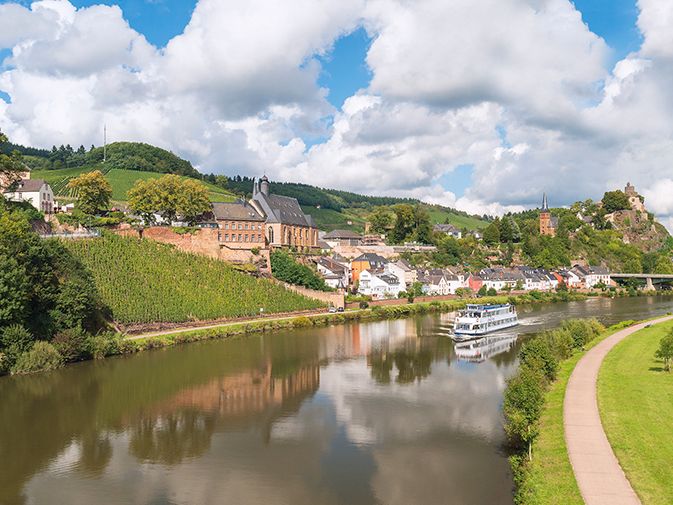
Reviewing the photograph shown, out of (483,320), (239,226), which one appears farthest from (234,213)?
(483,320)

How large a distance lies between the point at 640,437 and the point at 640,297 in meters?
84.1

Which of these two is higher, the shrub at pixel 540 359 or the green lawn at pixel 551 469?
the shrub at pixel 540 359

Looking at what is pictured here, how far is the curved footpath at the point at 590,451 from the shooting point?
13328 millimetres

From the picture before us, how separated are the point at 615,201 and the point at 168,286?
11469cm

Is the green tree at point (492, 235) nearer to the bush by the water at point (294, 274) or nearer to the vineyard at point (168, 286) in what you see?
the bush by the water at point (294, 274)

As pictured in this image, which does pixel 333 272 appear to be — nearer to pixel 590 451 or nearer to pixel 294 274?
pixel 294 274

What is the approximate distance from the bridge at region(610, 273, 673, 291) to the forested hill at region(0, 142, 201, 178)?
279 feet

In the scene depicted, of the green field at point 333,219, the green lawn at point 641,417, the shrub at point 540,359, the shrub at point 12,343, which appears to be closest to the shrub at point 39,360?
the shrub at point 12,343

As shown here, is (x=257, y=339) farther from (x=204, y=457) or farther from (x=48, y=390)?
(x=204, y=457)

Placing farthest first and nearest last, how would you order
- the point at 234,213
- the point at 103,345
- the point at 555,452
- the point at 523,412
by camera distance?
the point at 234,213, the point at 103,345, the point at 523,412, the point at 555,452

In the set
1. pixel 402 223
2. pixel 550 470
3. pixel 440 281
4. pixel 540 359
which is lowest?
pixel 550 470

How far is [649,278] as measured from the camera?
335 ft

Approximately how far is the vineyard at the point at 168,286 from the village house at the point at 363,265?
62.0 ft

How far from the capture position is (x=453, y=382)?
29938 millimetres
